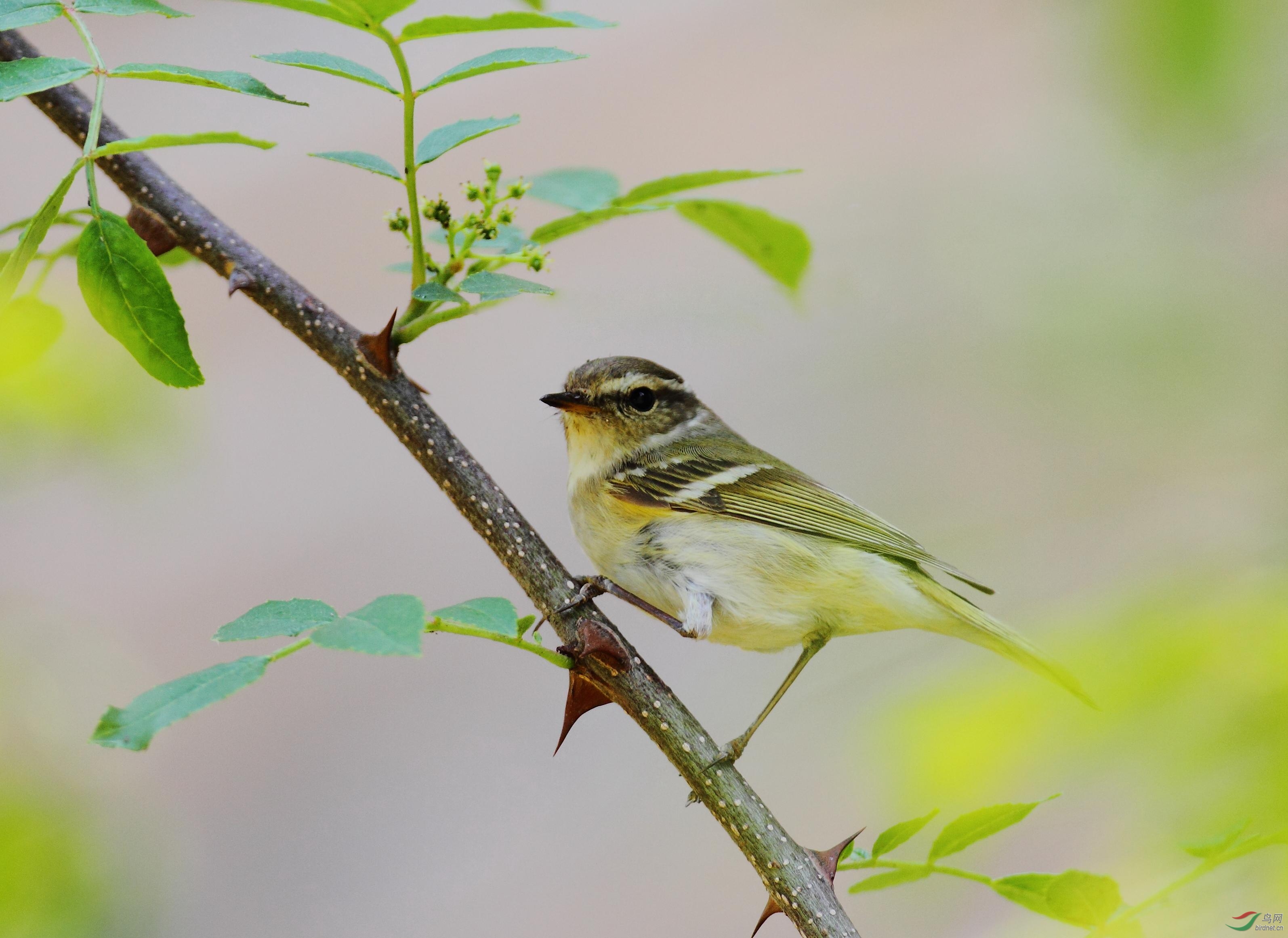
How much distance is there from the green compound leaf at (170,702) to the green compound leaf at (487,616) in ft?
0.47

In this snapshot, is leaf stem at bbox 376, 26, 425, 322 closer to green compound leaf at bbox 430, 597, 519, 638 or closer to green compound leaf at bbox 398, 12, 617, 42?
green compound leaf at bbox 398, 12, 617, 42

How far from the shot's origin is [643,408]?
207 cm

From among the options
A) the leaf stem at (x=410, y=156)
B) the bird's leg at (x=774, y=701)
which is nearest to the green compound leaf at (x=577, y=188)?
the leaf stem at (x=410, y=156)

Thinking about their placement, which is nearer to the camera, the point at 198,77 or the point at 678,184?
the point at 198,77

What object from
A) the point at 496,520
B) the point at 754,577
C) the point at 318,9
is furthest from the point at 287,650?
the point at 754,577

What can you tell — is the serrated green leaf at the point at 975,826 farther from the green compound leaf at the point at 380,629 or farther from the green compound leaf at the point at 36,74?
the green compound leaf at the point at 36,74

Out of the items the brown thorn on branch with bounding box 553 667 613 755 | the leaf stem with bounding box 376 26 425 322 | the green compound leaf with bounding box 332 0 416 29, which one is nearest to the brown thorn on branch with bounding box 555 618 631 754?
the brown thorn on branch with bounding box 553 667 613 755

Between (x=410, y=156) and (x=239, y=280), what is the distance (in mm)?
263

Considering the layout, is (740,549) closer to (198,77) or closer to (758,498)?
(758,498)

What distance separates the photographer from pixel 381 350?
107cm

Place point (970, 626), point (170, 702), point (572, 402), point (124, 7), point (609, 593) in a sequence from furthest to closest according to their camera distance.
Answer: point (572, 402) < point (970, 626) < point (609, 593) < point (124, 7) < point (170, 702)

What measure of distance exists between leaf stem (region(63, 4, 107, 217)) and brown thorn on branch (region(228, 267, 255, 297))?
0.22m

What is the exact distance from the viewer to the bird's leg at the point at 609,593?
3.50 feet

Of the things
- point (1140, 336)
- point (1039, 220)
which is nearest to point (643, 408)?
point (1039, 220)
